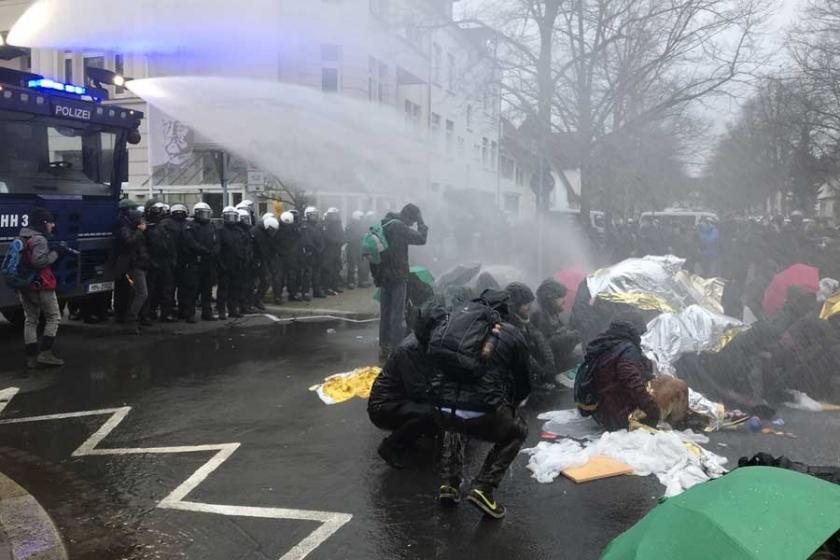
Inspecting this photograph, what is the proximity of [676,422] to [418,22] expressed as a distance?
30.1ft

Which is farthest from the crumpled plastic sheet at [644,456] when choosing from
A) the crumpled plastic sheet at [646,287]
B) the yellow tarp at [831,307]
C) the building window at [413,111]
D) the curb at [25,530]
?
the building window at [413,111]

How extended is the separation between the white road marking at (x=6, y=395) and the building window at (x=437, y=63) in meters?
10.7

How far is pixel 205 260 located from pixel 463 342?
7.83 meters

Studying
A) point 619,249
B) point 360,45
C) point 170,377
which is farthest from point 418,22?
point 170,377

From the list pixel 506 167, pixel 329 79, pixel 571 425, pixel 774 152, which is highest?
pixel 329 79

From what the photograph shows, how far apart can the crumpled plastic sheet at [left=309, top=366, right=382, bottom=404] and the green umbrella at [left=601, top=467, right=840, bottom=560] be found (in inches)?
179

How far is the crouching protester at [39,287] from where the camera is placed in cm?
712

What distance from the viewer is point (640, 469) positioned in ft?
15.2

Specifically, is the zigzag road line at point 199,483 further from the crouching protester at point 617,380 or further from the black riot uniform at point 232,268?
the black riot uniform at point 232,268

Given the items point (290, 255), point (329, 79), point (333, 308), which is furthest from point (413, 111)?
point (333, 308)

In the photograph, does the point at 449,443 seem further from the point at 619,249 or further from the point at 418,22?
the point at 619,249

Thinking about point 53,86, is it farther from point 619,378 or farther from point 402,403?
point 619,378

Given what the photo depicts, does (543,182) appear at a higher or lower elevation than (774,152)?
lower

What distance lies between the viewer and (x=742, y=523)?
6.11 ft
